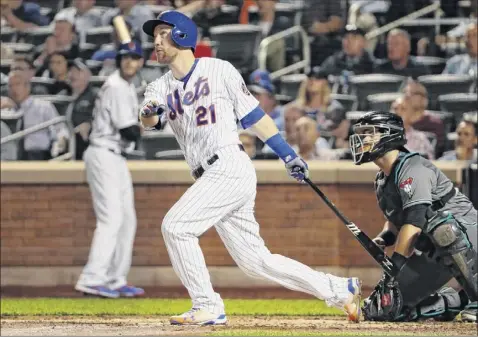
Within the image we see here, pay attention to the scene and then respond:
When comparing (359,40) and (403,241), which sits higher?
(359,40)

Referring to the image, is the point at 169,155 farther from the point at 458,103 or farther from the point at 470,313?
the point at 470,313

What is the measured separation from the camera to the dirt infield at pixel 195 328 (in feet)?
24.9

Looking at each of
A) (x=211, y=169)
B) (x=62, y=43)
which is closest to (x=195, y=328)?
(x=211, y=169)

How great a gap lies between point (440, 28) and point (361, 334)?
24.6 feet

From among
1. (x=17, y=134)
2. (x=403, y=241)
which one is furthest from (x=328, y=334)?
(x=17, y=134)

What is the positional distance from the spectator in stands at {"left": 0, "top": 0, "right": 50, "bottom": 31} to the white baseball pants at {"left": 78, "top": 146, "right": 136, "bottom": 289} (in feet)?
12.3

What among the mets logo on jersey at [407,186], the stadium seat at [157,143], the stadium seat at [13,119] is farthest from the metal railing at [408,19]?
the mets logo on jersey at [407,186]

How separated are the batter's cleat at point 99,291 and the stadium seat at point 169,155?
7.73 feet

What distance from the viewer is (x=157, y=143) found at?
13719 millimetres

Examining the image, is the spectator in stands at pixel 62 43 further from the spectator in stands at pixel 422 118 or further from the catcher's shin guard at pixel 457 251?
the catcher's shin guard at pixel 457 251

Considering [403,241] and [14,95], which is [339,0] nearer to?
[14,95]

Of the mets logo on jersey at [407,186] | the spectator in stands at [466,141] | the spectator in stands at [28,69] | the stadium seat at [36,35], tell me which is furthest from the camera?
the stadium seat at [36,35]

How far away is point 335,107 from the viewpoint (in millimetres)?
13547

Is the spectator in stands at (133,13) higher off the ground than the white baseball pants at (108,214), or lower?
higher
